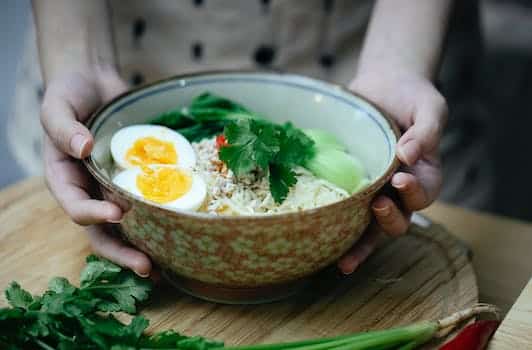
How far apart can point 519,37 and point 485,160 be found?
1.04 m

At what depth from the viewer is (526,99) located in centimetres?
325

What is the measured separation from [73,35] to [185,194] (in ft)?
2.16

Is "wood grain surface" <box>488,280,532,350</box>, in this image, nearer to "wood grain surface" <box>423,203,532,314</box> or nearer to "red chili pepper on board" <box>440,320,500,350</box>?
"red chili pepper on board" <box>440,320,500,350</box>

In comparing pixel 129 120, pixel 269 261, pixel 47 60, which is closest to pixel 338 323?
pixel 269 261

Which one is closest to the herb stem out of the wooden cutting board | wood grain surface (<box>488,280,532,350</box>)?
the wooden cutting board

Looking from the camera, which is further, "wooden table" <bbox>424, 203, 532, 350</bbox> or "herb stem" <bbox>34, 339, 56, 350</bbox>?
"wooden table" <bbox>424, 203, 532, 350</bbox>

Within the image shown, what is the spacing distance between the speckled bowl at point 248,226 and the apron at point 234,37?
1.45ft

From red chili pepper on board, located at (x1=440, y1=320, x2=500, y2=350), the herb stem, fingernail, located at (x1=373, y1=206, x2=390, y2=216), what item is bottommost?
red chili pepper on board, located at (x1=440, y1=320, x2=500, y2=350)

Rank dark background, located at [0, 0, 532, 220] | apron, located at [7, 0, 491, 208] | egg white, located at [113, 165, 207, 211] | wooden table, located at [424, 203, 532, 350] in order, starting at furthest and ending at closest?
dark background, located at [0, 0, 532, 220], apron, located at [7, 0, 491, 208], wooden table, located at [424, 203, 532, 350], egg white, located at [113, 165, 207, 211]

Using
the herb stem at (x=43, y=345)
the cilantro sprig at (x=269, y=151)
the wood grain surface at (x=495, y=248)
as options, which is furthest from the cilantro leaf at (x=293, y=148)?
the herb stem at (x=43, y=345)

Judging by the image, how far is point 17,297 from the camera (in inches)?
49.6

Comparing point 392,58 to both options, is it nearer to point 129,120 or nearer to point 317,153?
point 317,153

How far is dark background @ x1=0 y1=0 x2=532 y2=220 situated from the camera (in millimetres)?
3174

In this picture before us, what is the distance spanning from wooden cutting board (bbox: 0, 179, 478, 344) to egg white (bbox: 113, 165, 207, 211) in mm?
194
